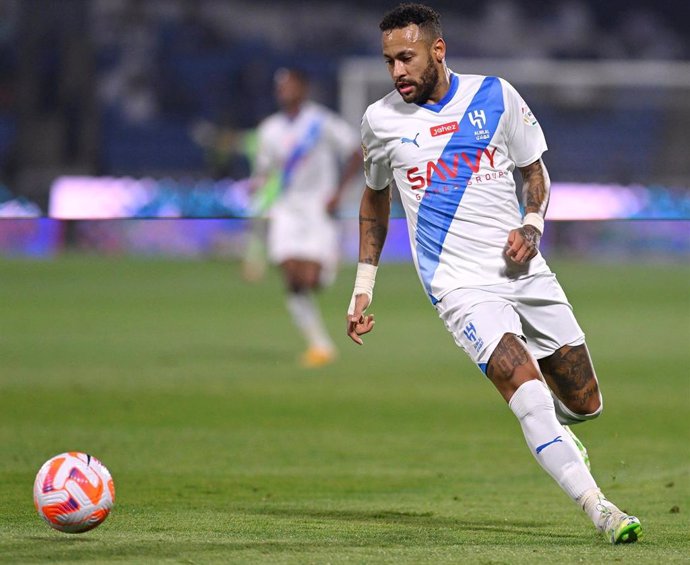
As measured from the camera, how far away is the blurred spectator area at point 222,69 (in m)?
33.6

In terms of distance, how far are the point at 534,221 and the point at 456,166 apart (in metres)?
0.42

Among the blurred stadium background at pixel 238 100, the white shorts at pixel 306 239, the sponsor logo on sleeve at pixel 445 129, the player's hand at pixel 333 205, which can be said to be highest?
the sponsor logo on sleeve at pixel 445 129

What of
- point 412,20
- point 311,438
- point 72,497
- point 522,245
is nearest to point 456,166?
point 522,245

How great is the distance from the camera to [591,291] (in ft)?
69.4

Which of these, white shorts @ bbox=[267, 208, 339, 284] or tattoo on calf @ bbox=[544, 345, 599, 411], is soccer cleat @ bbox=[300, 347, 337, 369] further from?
tattoo on calf @ bbox=[544, 345, 599, 411]

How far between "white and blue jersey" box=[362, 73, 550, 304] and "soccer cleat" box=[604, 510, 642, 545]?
1186 millimetres

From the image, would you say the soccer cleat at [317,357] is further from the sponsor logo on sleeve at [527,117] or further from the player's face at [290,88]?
the sponsor logo on sleeve at [527,117]

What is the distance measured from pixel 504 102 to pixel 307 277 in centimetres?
793

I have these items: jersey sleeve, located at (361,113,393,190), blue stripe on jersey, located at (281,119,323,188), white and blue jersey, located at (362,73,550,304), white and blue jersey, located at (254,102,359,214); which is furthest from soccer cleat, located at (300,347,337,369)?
white and blue jersey, located at (362,73,550,304)

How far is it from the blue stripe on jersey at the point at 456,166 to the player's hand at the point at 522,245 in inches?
12.3

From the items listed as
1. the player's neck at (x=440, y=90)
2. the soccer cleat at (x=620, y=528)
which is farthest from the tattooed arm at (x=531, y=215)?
the soccer cleat at (x=620, y=528)

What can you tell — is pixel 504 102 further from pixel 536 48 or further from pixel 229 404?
pixel 536 48

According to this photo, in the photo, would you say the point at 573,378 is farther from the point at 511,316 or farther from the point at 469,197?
the point at 469,197

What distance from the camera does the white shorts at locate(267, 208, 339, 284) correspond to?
1413cm
